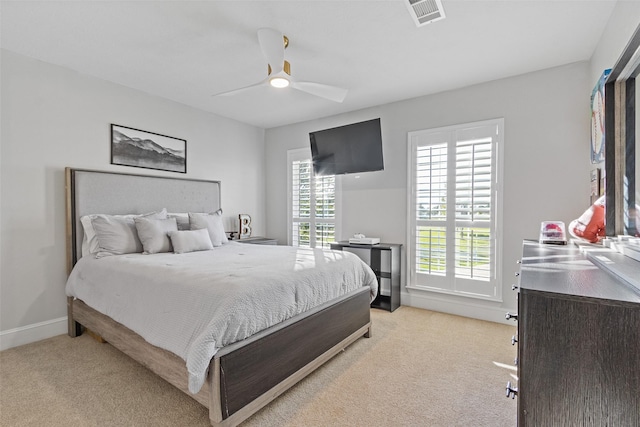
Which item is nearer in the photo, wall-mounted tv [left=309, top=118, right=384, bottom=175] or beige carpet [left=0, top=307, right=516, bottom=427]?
beige carpet [left=0, top=307, right=516, bottom=427]

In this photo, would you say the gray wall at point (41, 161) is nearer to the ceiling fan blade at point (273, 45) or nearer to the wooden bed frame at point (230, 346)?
the wooden bed frame at point (230, 346)

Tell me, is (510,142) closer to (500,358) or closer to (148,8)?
(500,358)

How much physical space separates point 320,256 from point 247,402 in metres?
1.29

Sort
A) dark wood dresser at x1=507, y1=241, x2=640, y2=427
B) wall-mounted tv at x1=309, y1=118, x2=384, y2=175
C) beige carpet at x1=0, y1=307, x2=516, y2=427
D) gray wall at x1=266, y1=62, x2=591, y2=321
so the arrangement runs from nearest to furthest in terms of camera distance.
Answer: dark wood dresser at x1=507, y1=241, x2=640, y2=427 → beige carpet at x1=0, y1=307, x2=516, y2=427 → gray wall at x1=266, y1=62, x2=591, y2=321 → wall-mounted tv at x1=309, y1=118, x2=384, y2=175

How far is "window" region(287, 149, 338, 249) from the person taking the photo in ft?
14.9

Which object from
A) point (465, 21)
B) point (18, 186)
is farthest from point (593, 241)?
point (18, 186)

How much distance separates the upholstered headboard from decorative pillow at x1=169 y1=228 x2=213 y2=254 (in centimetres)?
72

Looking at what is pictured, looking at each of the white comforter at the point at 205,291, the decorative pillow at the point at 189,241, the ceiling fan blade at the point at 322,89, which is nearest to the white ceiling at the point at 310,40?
the ceiling fan blade at the point at 322,89

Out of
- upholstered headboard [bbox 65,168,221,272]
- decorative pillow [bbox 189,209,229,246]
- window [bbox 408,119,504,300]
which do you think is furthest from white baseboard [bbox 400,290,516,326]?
upholstered headboard [bbox 65,168,221,272]

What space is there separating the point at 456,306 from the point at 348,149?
2.35 metres

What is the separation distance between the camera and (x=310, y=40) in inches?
98.3

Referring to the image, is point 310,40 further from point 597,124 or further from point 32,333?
point 32,333

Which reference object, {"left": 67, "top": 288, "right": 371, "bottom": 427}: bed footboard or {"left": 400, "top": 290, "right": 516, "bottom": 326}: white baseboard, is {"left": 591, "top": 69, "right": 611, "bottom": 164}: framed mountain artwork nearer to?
{"left": 400, "top": 290, "right": 516, "bottom": 326}: white baseboard

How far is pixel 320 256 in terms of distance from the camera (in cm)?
276
